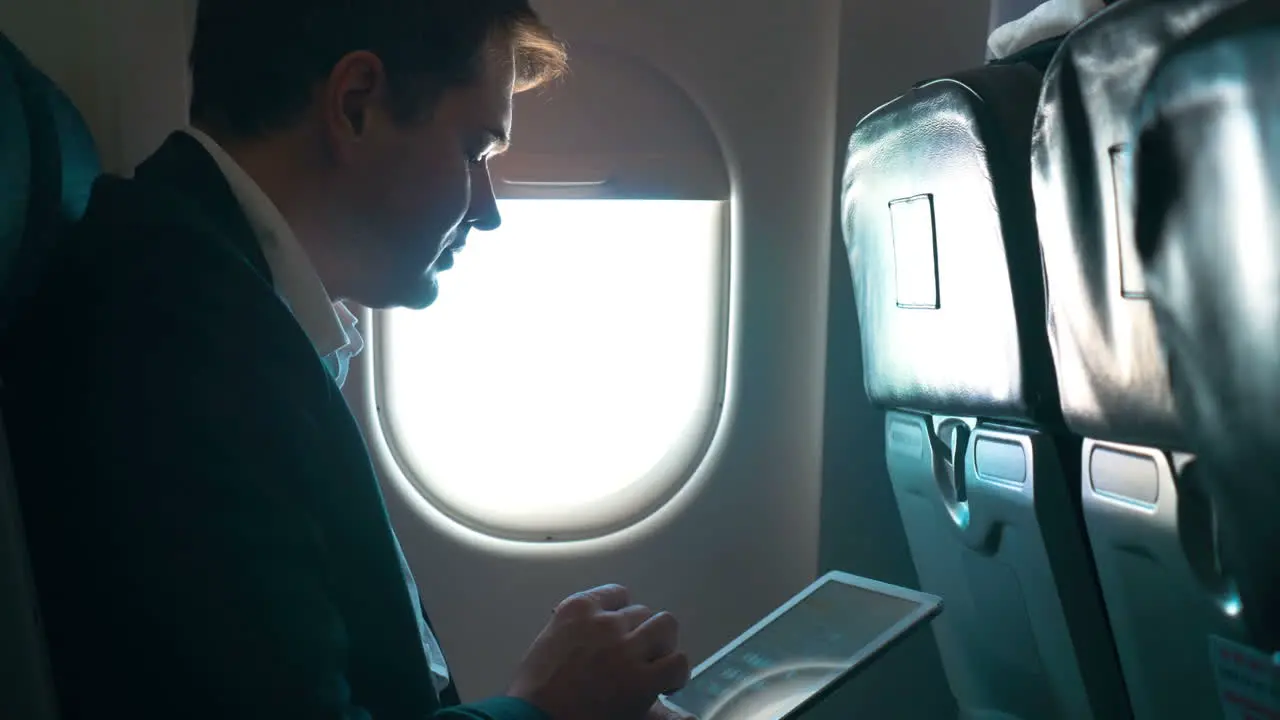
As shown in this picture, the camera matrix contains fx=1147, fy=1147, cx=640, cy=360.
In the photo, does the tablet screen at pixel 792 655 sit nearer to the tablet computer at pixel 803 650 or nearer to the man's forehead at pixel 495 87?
the tablet computer at pixel 803 650

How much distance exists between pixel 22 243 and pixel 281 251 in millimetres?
257

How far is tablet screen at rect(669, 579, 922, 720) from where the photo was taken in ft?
4.35

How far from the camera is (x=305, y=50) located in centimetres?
105

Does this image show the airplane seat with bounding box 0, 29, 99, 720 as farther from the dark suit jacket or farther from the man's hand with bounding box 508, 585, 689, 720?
the man's hand with bounding box 508, 585, 689, 720

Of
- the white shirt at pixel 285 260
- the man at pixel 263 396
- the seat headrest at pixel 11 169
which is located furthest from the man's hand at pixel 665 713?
the seat headrest at pixel 11 169

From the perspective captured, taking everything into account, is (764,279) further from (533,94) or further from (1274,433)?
(1274,433)

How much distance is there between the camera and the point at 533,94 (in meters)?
1.91

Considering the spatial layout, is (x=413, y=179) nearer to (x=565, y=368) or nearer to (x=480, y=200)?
(x=480, y=200)

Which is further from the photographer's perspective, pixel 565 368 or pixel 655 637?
pixel 565 368

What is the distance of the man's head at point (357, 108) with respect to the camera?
1.05 metres

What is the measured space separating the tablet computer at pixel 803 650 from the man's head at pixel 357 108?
2.09ft

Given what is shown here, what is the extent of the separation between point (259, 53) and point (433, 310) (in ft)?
3.07

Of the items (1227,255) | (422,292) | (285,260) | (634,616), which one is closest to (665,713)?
(634,616)

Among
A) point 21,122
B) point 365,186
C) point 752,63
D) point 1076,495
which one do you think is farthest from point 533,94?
point 21,122
